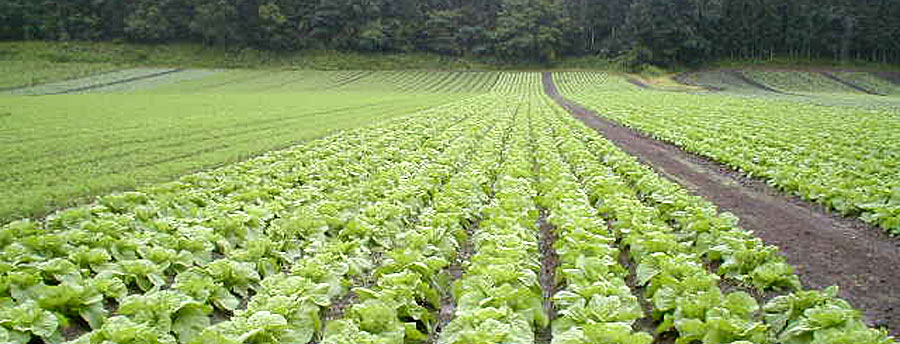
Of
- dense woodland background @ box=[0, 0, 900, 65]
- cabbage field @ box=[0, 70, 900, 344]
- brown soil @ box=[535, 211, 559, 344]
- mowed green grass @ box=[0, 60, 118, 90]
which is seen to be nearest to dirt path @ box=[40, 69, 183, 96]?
mowed green grass @ box=[0, 60, 118, 90]

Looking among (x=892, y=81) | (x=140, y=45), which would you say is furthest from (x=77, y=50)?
(x=892, y=81)

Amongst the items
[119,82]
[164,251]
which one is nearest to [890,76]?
[164,251]

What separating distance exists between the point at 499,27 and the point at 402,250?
92.1m

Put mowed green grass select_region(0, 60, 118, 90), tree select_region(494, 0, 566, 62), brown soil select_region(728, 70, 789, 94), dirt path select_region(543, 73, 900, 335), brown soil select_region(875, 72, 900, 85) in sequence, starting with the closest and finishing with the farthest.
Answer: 1. dirt path select_region(543, 73, 900, 335)
2. mowed green grass select_region(0, 60, 118, 90)
3. brown soil select_region(728, 70, 789, 94)
4. brown soil select_region(875, 72, 900, 85)
5. tree select_region(494, 0, 566, 62)

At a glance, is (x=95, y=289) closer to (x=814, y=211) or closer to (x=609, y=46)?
(x=814, y=211)

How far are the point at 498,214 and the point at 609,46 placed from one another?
92.6 m

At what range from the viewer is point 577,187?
10.6 m

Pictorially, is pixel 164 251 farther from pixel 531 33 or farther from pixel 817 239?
pixel 531 33

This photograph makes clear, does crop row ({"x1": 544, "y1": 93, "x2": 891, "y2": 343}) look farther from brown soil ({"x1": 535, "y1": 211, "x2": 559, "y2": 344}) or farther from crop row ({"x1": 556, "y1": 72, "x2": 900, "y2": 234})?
crop row ({"x1": 556, "y1": 72, "x2": 900, "y2": 234})

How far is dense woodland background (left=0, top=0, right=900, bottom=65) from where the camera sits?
86562 millimetres

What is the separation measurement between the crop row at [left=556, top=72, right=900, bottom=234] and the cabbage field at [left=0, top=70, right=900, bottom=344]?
3.6 inches

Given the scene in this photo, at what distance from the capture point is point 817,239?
834 centimetres

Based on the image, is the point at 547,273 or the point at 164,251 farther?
the point at 547,273

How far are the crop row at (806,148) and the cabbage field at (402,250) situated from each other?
0.30 ft
